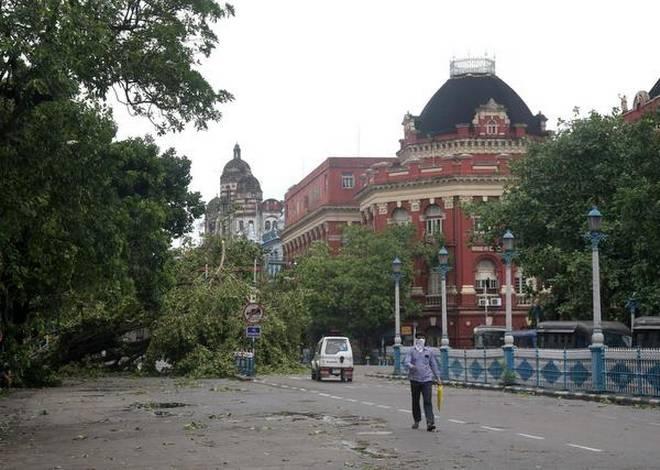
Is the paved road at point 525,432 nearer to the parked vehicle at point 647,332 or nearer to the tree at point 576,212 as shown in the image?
the parked vehicle at point 647,332

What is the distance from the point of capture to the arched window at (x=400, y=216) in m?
80.2

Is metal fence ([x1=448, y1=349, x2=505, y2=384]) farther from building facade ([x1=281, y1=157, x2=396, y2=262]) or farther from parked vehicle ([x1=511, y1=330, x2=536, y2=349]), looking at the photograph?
building facade ([x1=281, y1=157, x2=396, y2=262])

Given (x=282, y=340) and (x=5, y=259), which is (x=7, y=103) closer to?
(x=5, y=259)

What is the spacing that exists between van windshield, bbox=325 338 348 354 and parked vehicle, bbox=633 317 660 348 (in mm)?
11394

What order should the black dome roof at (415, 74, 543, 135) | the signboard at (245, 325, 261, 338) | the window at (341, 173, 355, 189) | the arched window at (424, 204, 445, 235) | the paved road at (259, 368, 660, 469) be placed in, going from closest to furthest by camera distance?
1. the paved road at (259, 368, 660, 469)
2. the signboard at (245, 325, 261, 338)
3. the arched window at (424, 204, 445, 235)
4. the black dome roof at (415, 74, 543, 135)
5. the window at (341, 173, 355, 189)

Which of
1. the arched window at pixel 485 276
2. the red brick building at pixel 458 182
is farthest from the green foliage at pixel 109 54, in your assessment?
the arched window at pixel 485 276

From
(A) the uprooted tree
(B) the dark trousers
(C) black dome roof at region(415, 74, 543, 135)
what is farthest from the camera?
(C) black dome roof at region(415, 74, 543, 135)

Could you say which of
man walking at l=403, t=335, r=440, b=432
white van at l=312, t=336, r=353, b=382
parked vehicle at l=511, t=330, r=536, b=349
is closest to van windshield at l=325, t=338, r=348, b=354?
white van at l=312, t=336, r=353, b=382

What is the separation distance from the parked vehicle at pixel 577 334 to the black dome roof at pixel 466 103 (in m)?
36.1

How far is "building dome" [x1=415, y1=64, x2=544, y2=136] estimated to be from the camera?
83.1 m

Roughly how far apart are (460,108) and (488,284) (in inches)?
602

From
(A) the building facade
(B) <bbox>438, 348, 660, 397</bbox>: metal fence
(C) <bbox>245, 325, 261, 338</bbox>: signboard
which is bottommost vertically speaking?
(B) <bbox>438, 348, 660, 397</bbox>: metal fence


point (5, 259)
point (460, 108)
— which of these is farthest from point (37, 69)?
point (460, 108)

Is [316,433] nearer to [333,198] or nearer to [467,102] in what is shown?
[467,102]
